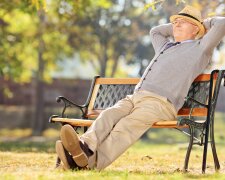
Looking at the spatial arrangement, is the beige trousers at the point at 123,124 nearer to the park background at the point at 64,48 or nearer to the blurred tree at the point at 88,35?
the park background at the point at 64,48

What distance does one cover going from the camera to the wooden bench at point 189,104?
694 centimetres

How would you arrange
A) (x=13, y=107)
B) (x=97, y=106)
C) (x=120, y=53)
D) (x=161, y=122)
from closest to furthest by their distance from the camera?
(x=161, y=122) < (x=97, y=106) < (x=120, y=53) < (x=13, y=107)

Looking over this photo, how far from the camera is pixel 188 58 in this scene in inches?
280

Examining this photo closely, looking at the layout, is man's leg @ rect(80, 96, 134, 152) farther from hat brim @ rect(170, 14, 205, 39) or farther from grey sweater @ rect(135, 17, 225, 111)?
hat brim @ rect(170, 14, 205, 39)

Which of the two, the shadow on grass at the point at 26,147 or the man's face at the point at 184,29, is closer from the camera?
the man's face at the point at 184,29

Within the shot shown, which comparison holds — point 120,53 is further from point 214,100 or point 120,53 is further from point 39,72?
point 214,100

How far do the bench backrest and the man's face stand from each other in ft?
1.53

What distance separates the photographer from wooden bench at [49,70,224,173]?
6.94 meters

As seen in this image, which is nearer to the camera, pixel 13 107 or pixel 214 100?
pixel 214 100

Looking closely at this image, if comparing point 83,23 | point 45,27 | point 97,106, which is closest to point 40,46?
point 45,27

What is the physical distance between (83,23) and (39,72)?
3.37 metres

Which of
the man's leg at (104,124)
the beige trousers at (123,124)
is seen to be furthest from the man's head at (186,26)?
the man's leg at (104,124)

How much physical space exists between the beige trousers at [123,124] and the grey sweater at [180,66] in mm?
122

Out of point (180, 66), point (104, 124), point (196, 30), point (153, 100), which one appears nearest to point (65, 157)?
point (104, 124)
